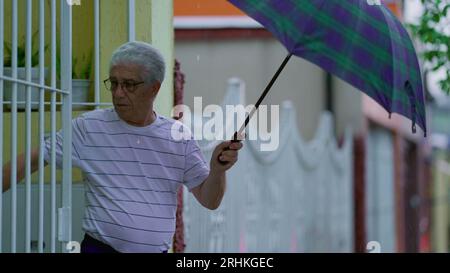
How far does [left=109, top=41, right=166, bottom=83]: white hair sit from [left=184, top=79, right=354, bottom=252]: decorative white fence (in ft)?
13.1

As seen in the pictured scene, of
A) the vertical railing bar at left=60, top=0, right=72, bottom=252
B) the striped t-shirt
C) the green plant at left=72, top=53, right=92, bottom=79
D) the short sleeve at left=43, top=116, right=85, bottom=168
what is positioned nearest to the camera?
the striped t-shirt

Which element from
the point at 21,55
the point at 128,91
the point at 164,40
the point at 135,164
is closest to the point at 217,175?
the point at 135,164

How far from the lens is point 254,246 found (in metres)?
11.9

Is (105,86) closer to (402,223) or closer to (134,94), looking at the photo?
(134,94)

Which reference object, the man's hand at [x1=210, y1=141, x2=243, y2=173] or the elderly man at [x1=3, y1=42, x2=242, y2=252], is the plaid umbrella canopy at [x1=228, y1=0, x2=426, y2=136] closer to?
the man's hand at [x1=210, y1=141, x2=243, y2=173]

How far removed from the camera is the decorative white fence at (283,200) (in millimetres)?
10273

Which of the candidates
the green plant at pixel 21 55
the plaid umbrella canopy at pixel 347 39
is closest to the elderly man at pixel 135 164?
the plaid umbrella canopy at pixel 347 39

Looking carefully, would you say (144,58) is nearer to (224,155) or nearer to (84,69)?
(224,155)

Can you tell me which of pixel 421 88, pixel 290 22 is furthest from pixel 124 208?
pixel 421 88

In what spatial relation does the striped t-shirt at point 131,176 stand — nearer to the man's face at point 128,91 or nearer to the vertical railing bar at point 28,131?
the man's face at point 128,91

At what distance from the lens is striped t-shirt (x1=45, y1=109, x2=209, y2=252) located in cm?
499

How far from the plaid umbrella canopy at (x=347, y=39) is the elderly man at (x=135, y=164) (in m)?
0.42

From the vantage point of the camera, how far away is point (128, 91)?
496 centimetres

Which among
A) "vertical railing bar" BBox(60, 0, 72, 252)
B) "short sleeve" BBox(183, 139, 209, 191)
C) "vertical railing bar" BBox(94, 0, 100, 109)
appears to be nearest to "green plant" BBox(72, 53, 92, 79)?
"vertical railing bar" BBox(94, 0, 100, 109)
